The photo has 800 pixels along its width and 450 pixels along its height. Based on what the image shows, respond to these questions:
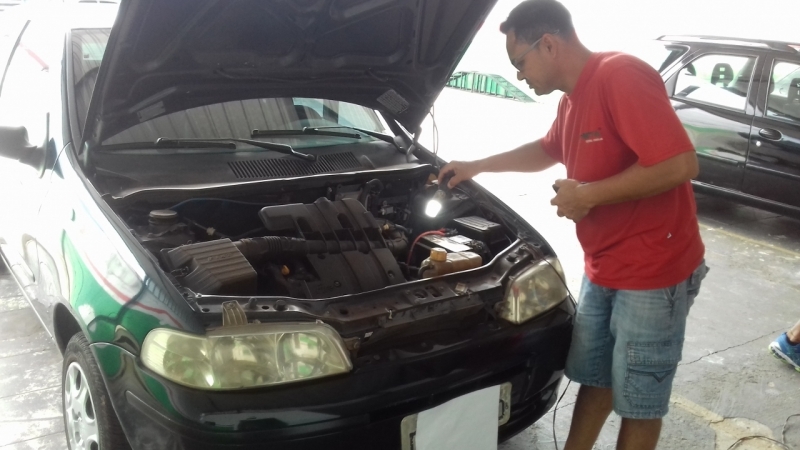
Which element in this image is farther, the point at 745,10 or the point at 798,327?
the point at 745,10

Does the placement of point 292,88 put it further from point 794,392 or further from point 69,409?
point 794,392

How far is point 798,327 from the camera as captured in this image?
302 cm

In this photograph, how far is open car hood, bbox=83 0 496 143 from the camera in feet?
6.50

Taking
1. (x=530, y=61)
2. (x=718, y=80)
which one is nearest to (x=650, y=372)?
(x=530, y=61)

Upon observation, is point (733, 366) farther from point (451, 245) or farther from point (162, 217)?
point (162, 217)

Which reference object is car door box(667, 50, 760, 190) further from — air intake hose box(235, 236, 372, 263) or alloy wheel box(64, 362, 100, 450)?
alloy wheel box(64, 362, 100, 450)

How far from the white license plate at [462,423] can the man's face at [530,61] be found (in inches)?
35.4

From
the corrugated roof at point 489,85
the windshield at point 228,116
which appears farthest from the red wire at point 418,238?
the corrugated roof at point 489,85

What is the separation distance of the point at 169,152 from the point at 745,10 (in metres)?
9.73

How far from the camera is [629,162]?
1.79 m

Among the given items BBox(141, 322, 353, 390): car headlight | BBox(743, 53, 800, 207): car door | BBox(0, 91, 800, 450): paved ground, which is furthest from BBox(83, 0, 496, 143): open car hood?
BBox(743, 53, 800, 207): car door

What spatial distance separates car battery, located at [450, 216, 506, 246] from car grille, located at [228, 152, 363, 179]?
1.63ft

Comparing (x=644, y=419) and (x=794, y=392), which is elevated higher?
(x=644, y=419)

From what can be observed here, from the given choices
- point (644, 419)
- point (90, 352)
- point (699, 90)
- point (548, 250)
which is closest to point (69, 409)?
point (90, 352)
